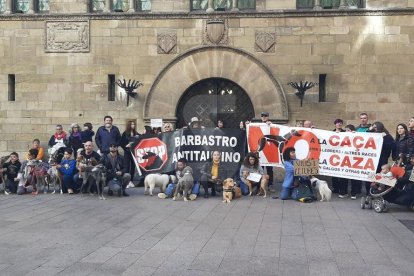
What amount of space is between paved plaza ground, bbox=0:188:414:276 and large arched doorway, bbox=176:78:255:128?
5.34 m

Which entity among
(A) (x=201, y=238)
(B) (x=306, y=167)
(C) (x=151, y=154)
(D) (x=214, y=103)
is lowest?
(A) (x=201, y=238)

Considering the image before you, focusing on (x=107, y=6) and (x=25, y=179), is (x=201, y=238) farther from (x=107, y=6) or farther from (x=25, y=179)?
(x=107, y=6)

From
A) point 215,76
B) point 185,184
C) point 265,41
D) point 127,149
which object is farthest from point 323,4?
point 185,184

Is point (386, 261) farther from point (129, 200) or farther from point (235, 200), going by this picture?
point (129, 200)

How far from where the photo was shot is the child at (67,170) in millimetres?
11789

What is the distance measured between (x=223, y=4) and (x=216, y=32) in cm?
116

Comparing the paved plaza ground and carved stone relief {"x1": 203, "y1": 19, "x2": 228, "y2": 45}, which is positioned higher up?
carved stone relief {"x1": 203, "y1": 19, "x2": 228, "y2": 45}

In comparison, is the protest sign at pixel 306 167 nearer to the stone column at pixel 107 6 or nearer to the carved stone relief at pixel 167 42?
the carved stone relief at pixel 167 42

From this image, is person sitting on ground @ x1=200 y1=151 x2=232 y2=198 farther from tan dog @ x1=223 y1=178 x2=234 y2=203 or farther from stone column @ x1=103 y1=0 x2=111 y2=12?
stone column @ x1=103 y1=0 x2=111 y2=12

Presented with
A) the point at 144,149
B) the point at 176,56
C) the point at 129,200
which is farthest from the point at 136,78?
the point at 129,200

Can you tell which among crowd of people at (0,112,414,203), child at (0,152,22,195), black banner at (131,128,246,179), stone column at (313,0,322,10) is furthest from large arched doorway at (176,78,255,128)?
child at (0,152,22,195)

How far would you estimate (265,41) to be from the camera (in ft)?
48.2

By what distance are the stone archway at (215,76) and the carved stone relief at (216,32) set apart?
0.68 feet

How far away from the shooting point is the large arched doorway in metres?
15.3
